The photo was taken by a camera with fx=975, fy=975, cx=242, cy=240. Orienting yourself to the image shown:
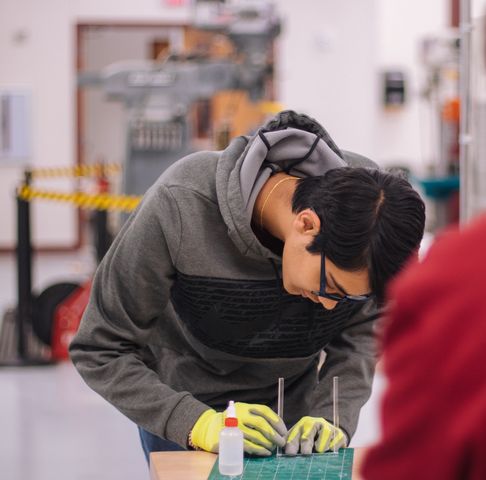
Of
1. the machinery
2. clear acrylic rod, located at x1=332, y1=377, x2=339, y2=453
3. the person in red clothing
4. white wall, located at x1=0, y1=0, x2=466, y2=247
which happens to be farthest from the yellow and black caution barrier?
white wall, located at x1=0, y1=0, x2=466, y2=247

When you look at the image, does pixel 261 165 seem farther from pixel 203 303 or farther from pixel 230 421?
pixel 230 421

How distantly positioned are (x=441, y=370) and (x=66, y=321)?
4.41 metres

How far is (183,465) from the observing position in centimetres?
165

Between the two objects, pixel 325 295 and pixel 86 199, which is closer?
pixel 325 295

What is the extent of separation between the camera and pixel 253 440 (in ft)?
5.61

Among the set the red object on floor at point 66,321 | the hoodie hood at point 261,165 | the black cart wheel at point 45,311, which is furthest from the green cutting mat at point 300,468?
the black cart wheel at point 45,311

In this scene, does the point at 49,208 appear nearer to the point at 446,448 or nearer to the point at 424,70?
the point at 424,70

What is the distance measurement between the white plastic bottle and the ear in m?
0.33

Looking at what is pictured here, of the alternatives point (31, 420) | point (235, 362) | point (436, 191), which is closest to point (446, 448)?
point (235, 362)

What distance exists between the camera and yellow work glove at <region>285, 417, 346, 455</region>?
68.7 inches

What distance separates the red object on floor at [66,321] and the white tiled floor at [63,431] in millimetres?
95

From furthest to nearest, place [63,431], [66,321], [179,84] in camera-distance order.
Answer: [179,84] → [66,321] → [63,431]

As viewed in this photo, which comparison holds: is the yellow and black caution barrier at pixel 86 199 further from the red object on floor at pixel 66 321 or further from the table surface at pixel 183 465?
the table surface at pixel 183 465

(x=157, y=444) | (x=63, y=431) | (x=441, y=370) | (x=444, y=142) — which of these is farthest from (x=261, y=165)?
(x=444, y=142)
